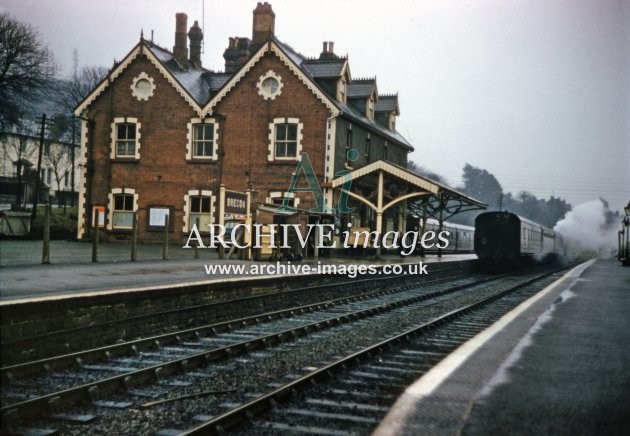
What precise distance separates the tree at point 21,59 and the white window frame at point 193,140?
9.55m

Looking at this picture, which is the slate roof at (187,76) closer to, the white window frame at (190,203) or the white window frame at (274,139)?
the white window frame at (274,139)

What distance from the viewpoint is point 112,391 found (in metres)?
6.57

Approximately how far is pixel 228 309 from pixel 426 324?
415cm

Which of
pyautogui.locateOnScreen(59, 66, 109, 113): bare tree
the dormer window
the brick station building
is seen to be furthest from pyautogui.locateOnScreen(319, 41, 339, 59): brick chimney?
pyautogui.locateOnScreen(59, 66, 109, 113): bare tree

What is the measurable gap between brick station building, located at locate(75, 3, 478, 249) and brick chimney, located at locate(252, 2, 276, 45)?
0.05 meters

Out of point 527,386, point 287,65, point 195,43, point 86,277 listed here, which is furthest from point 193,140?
point 527,386

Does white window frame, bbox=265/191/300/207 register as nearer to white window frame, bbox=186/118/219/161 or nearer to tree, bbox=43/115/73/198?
white window frame, bbox=186/118/219/161

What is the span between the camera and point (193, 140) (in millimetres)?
28438

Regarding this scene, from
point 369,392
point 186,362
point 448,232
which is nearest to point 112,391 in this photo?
point 186,362

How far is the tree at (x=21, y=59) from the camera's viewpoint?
47.0 ft

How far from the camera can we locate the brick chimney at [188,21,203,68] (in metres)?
33.8

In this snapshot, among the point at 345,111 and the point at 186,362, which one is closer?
the point at 186,362

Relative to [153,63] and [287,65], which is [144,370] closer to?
[287,65]

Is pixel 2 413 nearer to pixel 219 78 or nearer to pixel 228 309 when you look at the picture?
pixel 228 309
